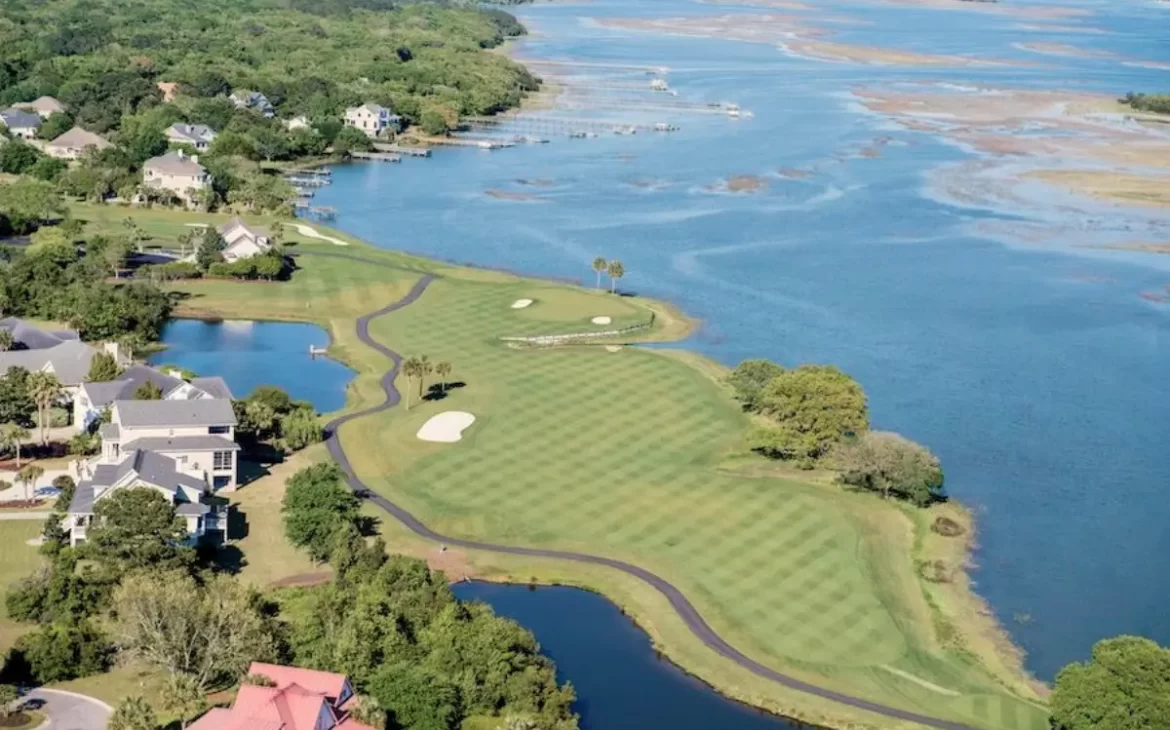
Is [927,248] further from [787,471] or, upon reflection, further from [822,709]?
[822,709]

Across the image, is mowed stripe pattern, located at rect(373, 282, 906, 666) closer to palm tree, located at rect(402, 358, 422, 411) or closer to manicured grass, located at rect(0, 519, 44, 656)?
palm tree, located at rect(402, 358, 422, 411)

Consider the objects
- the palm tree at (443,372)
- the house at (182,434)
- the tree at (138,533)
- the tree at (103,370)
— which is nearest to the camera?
the tree at (138,533)

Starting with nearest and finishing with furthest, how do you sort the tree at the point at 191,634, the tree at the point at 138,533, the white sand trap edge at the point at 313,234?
the tree at the point at 191,634 < the tree at the point at 138,533 < the white sand trap edge at the point at 313,234

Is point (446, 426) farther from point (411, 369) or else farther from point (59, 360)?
point (59, 360)

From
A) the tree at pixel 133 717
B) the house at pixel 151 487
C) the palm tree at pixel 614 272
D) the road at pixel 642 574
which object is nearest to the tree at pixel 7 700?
the tree at pixel 133 717

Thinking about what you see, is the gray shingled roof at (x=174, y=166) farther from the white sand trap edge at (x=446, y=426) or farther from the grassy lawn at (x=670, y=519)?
the white sand trap edge at (x=446, y=426)

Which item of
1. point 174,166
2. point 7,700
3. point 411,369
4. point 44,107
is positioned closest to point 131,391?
point 411,369

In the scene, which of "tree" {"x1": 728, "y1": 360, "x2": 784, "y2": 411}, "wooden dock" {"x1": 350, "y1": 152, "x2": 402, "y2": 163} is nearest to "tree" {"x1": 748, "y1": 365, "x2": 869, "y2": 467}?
"tree" {"x1": 728, "y1": 360, "x2": 784, "y2": 411}

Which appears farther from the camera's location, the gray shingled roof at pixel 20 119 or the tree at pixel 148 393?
the gray shingled roof at pixel 20 119

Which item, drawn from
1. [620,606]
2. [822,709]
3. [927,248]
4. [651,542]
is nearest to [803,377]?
[651,542]
